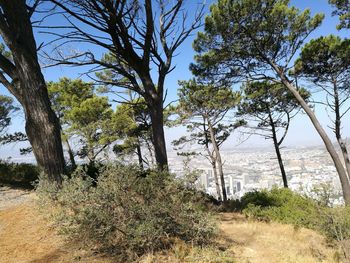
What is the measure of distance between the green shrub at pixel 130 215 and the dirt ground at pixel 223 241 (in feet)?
0.63

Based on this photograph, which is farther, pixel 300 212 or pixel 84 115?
pixel 84 115

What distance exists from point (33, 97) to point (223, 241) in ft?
12.0

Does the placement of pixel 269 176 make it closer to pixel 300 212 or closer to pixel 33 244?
pixel 300 212

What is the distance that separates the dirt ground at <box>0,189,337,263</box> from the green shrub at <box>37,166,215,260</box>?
192 millimetres

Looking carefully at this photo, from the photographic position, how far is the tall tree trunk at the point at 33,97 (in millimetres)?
4824

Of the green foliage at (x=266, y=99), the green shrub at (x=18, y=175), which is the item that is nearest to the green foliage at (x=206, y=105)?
the green foliage at (x=266, y=99)

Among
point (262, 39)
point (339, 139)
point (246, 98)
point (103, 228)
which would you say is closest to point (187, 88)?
point (246, 98)

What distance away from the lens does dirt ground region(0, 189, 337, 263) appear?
3227 mm

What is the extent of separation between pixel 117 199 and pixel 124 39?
2.60 meters

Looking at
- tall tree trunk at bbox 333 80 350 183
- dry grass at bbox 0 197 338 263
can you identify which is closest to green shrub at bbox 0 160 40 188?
dry grass at bbox 0 197 338 263

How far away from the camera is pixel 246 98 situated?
1437cm

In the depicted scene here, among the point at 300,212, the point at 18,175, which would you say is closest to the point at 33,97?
the point at 18,175

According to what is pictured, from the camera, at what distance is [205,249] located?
321 centimetres

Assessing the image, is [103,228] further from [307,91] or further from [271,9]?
[307,91]
